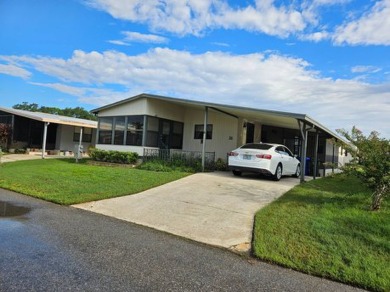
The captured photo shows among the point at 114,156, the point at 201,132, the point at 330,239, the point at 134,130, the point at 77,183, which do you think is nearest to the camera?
the point at 330,239

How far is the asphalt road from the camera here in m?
3.83

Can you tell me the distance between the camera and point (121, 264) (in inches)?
174

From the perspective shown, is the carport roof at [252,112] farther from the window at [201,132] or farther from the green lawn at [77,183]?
the green lawn at [77,183]

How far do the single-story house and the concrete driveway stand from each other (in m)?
6.50

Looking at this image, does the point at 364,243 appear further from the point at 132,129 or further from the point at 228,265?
the point at 132,129

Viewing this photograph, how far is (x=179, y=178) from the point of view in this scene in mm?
12594

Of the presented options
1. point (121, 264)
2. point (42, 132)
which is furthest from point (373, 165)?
point (42, 132)

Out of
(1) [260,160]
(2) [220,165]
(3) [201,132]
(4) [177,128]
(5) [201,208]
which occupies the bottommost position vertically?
(5) [201,208]

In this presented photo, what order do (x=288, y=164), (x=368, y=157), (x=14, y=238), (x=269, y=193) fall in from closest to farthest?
(x=14, y=238) < (x=368, y=157) < (x=269, y=193) < (x=288, y=164)

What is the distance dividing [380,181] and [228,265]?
183 inches

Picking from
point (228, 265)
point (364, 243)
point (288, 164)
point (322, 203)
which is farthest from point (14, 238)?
point (288, 164)

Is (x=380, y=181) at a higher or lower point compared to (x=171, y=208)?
higher

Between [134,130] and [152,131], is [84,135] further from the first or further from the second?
[152,131]

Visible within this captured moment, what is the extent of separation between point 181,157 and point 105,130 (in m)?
6.13
